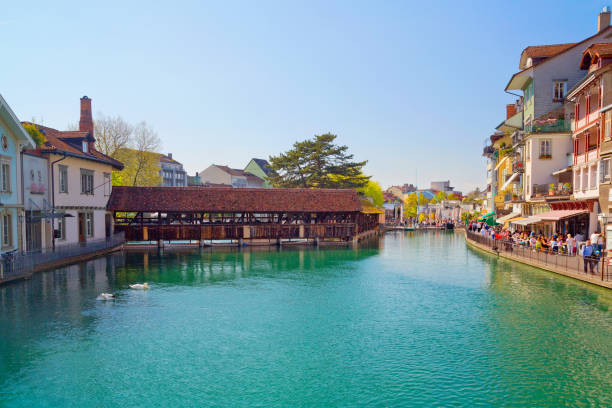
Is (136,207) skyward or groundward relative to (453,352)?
skyward

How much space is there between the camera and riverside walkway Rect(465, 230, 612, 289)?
19055mm

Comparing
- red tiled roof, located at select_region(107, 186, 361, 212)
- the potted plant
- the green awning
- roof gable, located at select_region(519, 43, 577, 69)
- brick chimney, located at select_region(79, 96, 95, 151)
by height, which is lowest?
the green awning

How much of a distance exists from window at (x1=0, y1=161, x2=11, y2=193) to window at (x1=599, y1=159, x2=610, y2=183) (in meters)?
30.9

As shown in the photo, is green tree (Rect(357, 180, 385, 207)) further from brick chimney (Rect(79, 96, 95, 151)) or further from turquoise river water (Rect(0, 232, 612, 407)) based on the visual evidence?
turquoise river water (Rect(0, 232, 612, 407))

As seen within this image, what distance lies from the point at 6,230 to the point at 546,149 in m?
34.8

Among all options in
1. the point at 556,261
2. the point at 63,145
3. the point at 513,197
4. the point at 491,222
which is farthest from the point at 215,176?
the point at 556,261

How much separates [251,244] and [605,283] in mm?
29327

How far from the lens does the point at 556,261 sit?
76.4 feet

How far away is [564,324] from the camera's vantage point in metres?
14.7

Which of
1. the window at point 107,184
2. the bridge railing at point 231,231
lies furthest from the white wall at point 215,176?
the window at point 107,184

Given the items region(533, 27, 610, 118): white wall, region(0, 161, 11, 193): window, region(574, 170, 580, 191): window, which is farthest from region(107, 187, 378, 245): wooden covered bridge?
region(574, 170, 580, 191): window

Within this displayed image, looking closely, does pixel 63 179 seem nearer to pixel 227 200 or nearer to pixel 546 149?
pixel 227 200

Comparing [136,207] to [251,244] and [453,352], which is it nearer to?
[251,244]

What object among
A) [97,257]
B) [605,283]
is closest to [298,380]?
[605,283]
